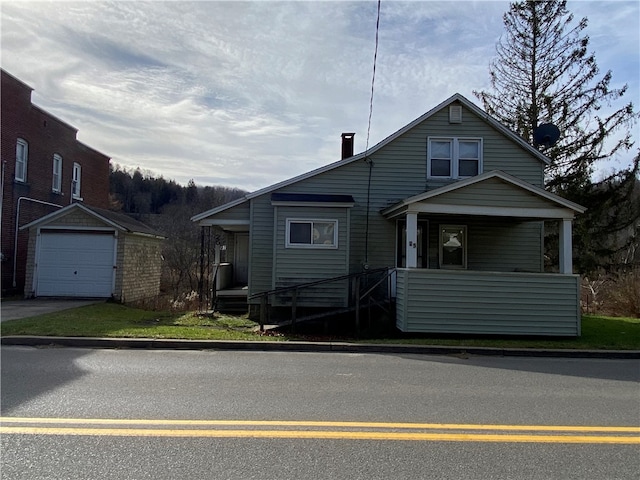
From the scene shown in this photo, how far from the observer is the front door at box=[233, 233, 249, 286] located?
65.7 ft

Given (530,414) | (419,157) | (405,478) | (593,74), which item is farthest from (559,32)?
(405,478)

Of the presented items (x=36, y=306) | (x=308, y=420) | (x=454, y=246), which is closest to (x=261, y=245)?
(x=454, y=246)

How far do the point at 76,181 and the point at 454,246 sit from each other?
2086 cm

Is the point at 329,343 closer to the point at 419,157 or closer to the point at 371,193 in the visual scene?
the point at 371,193

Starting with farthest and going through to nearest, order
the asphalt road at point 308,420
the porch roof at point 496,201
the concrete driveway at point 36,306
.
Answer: the concrete driveway at point 36,306 → the porch roof at point 496,201 → the asphalt road at point 308,420

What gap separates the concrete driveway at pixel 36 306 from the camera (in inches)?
508

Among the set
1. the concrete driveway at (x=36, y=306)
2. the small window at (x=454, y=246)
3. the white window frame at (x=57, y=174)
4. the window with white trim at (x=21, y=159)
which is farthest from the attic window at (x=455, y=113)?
the white window frame at (x=57, y=174)

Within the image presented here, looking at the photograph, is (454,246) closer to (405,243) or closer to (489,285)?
(405,243)

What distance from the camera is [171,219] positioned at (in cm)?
5722

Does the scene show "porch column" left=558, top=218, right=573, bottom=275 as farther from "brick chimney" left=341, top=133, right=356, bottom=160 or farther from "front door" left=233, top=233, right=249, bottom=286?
"front door" left=233, top=233, right=249, bottom=286

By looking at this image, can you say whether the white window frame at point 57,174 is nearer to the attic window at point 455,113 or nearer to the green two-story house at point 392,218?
the green two-story house at point 392,218

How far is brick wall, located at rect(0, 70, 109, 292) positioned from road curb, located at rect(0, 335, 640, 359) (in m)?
12.6

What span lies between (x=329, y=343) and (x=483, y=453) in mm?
5637

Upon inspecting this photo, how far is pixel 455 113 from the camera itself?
1557cm
